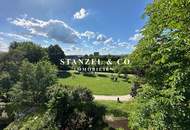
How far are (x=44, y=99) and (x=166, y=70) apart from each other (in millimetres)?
30215

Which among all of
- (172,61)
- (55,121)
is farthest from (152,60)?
(55,121)

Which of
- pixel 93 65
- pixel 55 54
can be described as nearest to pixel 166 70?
pixel 93 65

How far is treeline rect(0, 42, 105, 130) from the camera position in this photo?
23.3 metres

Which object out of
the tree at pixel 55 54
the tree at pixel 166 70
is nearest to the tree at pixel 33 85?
the tree at pixel 166 70

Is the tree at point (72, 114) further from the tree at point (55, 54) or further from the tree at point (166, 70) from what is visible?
the tree at point (55, 54)

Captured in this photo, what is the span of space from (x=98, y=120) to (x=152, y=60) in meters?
13.0

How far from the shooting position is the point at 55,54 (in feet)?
365

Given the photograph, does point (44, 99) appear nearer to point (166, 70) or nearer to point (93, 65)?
point (166, 70)

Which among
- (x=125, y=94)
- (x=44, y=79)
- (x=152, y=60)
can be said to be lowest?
(x=125, y=94)

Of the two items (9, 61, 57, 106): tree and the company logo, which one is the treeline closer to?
(9, 61, 57, 106): tree

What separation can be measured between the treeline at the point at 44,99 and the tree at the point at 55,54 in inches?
1092

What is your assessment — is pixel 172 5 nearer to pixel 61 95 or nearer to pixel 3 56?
pixel 61 95

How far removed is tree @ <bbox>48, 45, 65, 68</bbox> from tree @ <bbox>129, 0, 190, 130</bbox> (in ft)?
332

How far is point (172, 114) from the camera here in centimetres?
922
